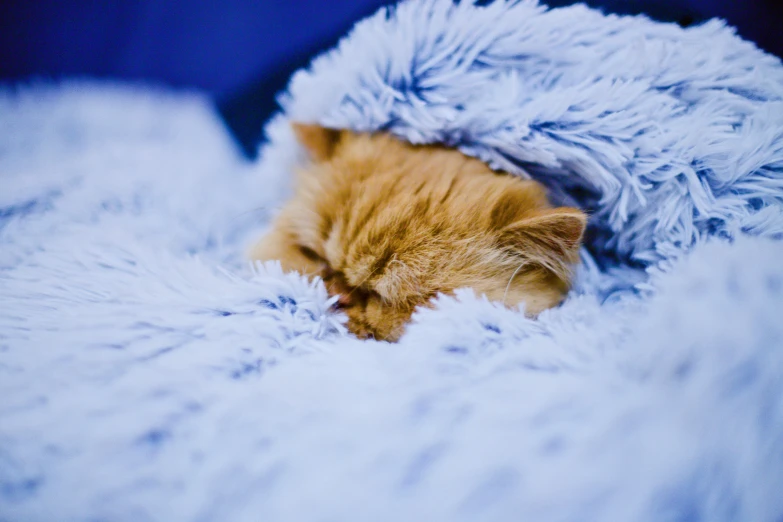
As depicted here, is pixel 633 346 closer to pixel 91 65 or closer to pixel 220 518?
pixel 220 518

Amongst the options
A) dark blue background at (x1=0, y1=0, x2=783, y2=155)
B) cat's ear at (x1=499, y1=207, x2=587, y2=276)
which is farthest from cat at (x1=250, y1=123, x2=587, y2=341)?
dark blue background at (x1=0, y1=0, x2=783, y2=155)

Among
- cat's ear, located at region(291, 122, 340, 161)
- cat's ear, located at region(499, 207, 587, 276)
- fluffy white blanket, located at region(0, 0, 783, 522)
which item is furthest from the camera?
cat's ear, located at region(291, 122, 340, 161)

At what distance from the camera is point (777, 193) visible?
580 millimetres

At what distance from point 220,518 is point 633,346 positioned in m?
0.43

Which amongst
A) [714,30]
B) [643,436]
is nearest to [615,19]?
[714,30]

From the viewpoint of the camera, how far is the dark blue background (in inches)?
46.1

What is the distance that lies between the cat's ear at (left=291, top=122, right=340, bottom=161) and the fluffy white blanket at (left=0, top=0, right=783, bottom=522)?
5 centimetres

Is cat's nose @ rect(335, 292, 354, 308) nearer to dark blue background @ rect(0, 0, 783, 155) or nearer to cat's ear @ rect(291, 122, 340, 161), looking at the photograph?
cat's ear @ rect(291, 122, 340, 161)

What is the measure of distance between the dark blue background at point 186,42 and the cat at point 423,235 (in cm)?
53

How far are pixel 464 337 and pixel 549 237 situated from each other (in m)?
0.23

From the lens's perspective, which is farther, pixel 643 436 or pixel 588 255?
pixel 588 255

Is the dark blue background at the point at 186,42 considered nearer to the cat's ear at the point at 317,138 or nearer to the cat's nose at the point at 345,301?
the cat's ear at the point at 317,138

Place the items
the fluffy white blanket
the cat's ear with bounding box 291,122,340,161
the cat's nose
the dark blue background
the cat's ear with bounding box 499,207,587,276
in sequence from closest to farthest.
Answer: the fluffy white blanket, the cat's ear with bounding box 499,207,587,276, the cat's nose, the cat's ear with bounding box 291,122,340,161, the dark blue background

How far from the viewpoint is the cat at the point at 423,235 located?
2.13ft
